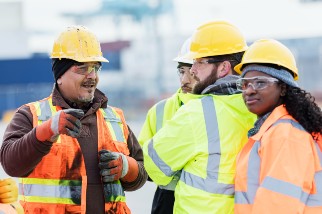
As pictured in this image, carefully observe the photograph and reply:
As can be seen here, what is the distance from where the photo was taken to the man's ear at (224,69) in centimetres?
358

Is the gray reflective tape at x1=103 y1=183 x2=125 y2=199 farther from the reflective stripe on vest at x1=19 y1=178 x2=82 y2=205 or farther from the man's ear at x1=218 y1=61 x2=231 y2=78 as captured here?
the man's ear at x1=218 y1=61 x2=231 y2=78

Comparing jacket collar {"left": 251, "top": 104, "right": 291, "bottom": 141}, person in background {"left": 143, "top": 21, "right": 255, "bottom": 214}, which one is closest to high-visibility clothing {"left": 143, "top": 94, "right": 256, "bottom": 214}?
person in background {"left": 143, "top": 21, "right": 255, "bottom": 214}

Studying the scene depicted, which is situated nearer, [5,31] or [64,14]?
[5,31]

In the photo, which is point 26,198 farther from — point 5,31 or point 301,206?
point 5,31

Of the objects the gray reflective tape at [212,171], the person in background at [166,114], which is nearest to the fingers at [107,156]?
the gray reflective tape at [212,171]

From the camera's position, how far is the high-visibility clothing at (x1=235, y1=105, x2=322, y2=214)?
3.01 metres

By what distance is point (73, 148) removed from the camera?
12.1 feet

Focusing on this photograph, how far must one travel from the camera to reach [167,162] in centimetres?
342

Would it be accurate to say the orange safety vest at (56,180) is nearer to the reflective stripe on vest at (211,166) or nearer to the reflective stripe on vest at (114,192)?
the reflective stripe on vest at (114,192)

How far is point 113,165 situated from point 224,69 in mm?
767

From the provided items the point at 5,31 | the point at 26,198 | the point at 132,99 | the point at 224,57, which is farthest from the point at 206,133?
the point at 5,31

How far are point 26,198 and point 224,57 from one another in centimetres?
126

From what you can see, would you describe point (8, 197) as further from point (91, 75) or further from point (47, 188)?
point (91, 75)

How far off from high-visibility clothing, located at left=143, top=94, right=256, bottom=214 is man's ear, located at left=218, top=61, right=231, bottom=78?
0.17m
